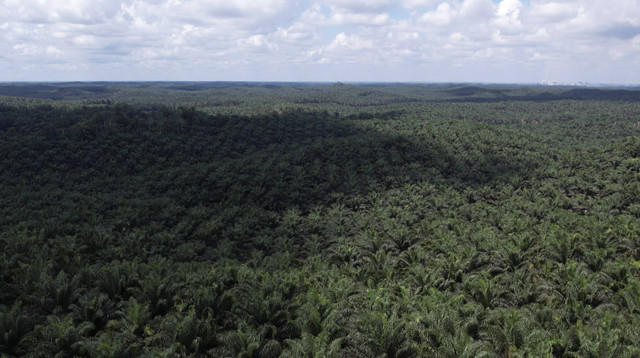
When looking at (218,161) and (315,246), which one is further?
(218,161)

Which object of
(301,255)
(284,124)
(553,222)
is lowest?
(301,255)

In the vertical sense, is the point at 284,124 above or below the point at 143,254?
above

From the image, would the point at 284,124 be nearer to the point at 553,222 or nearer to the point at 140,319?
the point at 553,222

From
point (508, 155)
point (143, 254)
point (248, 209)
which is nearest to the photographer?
point (143, 254)

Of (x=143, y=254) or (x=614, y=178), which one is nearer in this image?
(x=143, y=254)

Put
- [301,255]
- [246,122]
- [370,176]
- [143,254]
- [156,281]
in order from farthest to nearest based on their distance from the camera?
[246,122], [370,176], [301,255], [143,254], [156,281]

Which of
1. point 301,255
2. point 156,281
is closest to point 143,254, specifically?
point 156,281

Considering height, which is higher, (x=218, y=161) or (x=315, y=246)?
(x=218, y=161)

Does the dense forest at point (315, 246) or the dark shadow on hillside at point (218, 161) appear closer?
the dense forest at point (315, 246)
